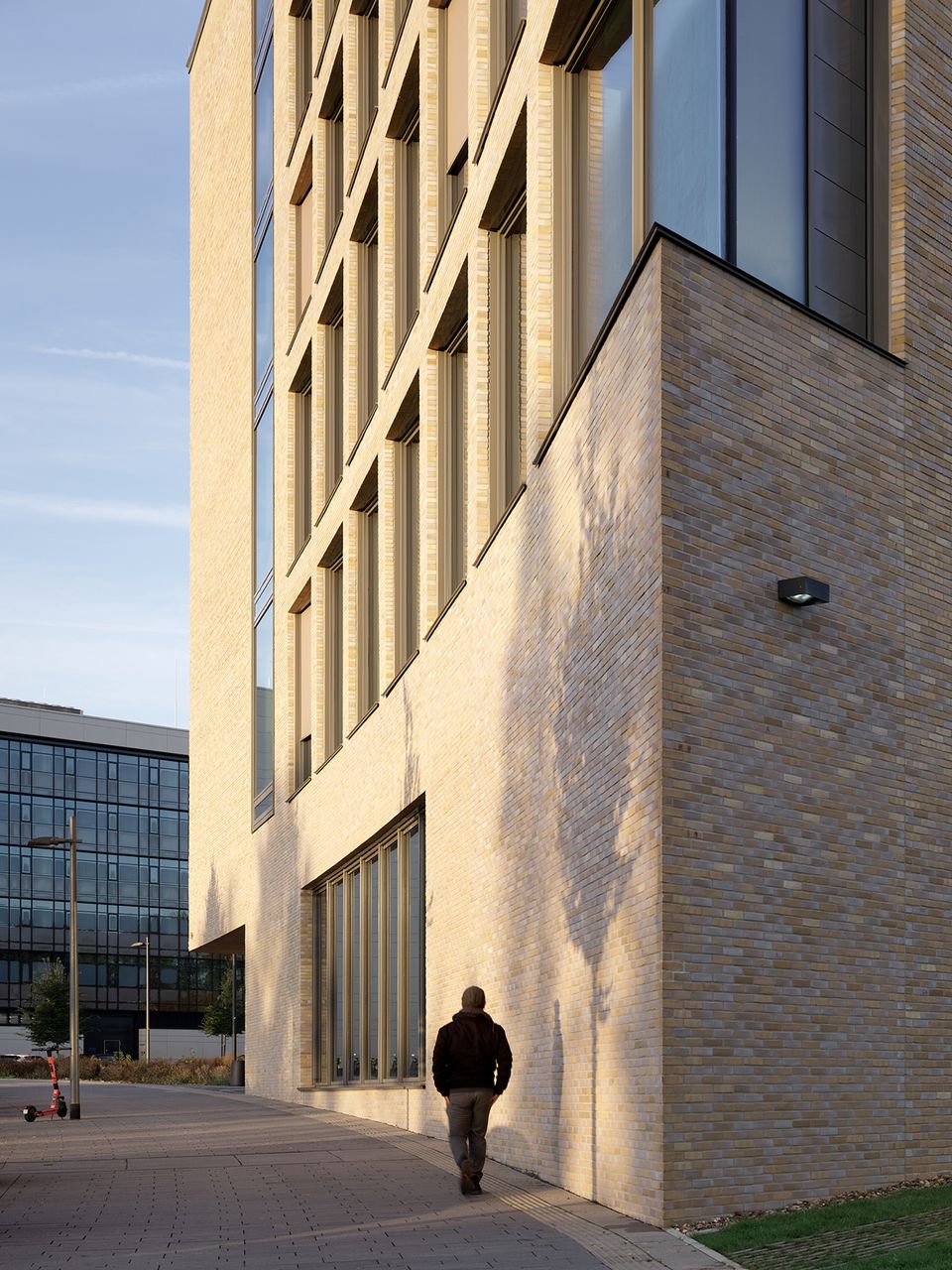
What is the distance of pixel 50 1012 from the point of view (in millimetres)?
77562

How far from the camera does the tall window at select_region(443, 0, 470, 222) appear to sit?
66.5 ft

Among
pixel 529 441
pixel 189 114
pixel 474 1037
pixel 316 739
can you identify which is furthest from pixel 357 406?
pixel 189 114

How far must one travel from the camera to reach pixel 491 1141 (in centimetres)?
1622

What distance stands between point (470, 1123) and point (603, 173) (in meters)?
8.29

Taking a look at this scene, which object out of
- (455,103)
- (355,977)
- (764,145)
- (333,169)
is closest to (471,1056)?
(764,145)

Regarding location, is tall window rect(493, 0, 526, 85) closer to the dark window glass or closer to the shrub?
the dark window glass

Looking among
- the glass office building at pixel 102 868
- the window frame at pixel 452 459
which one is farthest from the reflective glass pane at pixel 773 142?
the glass office building at pixel 102 868

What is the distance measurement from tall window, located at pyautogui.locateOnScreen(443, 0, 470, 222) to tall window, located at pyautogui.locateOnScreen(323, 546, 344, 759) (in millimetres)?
9112

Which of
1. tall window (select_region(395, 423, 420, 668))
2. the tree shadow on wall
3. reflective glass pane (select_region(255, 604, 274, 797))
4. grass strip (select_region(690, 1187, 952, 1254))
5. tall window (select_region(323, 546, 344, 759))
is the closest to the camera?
grass strip (select_region(690, 1187, 952, 1254))

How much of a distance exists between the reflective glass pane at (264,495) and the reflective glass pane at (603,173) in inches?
738

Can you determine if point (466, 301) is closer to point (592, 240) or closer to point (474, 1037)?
point (592, 240)

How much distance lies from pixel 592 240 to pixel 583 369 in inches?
70.4

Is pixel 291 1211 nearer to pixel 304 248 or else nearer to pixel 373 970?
pixel 373 970

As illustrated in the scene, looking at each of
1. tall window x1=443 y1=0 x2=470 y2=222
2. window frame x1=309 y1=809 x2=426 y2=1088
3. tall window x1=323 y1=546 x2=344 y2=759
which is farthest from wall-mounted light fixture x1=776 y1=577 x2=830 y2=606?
tall window x1=323 y1=546 x2=344 y2=759
